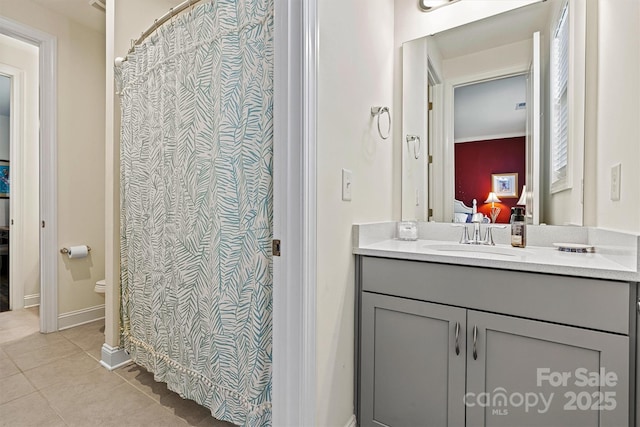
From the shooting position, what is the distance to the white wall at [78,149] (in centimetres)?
260

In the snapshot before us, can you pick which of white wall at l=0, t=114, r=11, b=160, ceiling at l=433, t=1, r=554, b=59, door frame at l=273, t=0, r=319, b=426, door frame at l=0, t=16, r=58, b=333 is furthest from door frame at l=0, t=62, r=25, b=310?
ceiling at l=433, t=1, r=554, b=59

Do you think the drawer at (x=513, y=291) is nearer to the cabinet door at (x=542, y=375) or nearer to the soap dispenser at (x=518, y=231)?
the cabinet door at (x=542, y=375)

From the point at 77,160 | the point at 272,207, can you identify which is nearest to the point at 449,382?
the point at 272,207

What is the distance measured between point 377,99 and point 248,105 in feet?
2.26

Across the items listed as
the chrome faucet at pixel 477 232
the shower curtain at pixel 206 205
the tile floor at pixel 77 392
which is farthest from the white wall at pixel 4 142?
the chrome faucet at pixel 477 232

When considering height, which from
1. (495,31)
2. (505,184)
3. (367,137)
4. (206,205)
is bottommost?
(206,205)

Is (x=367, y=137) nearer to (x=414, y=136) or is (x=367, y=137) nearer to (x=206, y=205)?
(x=414, y=136)

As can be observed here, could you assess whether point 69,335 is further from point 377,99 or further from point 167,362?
point 377,99

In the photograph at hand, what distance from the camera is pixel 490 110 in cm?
167

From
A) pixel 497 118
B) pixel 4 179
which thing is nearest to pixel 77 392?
pixel 497 118

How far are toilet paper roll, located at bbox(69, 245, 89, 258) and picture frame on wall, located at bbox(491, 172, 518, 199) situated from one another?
3.15 m

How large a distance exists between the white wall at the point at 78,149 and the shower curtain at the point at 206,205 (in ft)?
4.16

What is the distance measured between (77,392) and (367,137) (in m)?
2.07

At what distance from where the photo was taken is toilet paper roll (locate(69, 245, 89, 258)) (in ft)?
8.56
